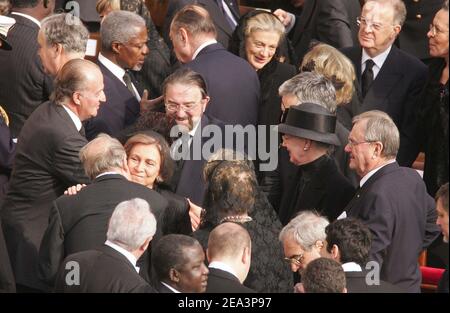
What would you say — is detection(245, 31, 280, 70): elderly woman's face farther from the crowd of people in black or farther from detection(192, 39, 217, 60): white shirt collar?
detection(192, 39, 217, 60): white shirt collar

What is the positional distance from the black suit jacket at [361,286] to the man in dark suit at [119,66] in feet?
7.47

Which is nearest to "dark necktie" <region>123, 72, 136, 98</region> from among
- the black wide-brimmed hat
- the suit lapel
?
the black wide-brimmed hat

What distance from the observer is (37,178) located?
273 inches

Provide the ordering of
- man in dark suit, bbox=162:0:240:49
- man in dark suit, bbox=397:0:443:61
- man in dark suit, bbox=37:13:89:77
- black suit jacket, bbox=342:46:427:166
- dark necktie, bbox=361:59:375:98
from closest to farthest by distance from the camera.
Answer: man in dark suit, bbox=37:13:89:77 < black suit jacket, bbox=342:46:427:166 < dark necktie, bbox=361:59:375:98 < man in dark suit, bbox=397:0:443:61 < man in dark suit, bbox=162:0:240:49

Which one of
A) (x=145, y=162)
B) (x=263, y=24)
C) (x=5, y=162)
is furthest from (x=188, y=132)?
(x=263, y=24)

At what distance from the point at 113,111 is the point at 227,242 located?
2.15m

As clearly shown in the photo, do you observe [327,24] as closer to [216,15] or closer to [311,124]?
[216,15]

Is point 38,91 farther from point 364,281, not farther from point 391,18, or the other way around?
point 364,281

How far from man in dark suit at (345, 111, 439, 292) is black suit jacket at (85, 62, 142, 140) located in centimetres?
160

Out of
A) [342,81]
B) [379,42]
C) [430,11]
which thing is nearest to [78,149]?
[342,81]

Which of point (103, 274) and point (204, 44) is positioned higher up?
point (204, 44)

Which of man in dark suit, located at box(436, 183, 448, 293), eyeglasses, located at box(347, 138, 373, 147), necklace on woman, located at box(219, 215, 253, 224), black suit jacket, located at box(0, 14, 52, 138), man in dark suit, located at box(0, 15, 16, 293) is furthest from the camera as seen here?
black suit jacket, located at box(0, 14, 52, 138)

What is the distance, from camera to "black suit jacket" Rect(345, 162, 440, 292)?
648 cm
